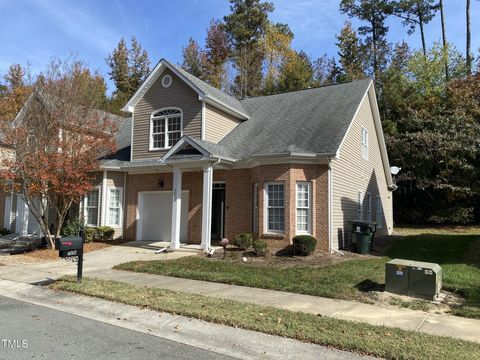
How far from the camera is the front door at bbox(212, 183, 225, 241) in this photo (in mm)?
17203

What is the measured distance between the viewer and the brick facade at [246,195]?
1438cm

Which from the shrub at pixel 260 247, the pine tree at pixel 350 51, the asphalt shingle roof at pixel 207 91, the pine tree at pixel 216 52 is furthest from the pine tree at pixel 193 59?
the shrub at pixel 260 247

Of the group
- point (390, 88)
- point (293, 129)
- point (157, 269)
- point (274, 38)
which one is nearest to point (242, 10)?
point (274, 38)

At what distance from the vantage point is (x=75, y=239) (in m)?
9.52

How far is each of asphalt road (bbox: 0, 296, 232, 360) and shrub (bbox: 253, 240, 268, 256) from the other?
7.14 metres

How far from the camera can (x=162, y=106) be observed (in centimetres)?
1872

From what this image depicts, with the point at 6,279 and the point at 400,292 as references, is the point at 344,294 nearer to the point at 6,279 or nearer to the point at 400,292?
the point at 400,292

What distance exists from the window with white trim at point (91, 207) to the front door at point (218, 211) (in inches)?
224

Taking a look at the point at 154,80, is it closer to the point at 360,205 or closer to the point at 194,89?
the point at 194,89

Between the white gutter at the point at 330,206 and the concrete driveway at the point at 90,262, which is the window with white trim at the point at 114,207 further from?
the white gutter at the point at 330,206

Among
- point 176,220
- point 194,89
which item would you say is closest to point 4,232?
point 176,220

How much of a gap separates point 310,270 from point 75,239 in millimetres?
6119

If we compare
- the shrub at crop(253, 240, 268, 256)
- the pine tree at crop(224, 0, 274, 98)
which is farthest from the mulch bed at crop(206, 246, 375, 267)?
the pine tree at crop(224, 0, 274, 98)

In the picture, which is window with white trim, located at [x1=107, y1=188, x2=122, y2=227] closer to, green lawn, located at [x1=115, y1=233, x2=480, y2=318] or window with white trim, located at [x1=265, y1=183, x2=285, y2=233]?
green lawn, located at [x1=115, y1=233, x2=480, y2=318]
